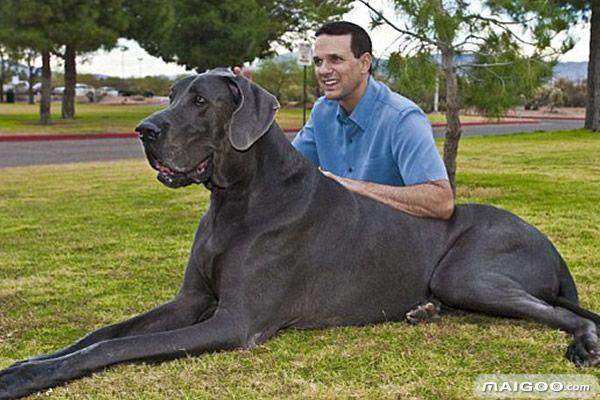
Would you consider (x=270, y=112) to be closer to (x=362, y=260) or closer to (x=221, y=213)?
(x=221, y=213)

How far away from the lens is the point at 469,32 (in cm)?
933

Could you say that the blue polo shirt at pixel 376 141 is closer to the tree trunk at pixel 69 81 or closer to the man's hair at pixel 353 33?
the man's hair at pixel 353 33

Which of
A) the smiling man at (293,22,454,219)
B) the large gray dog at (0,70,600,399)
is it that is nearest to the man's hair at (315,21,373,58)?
the smiling man at (293,22,454,219)

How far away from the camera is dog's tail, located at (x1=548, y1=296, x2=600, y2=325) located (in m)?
3.80

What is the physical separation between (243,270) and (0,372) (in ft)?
3.27

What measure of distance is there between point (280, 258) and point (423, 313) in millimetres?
777

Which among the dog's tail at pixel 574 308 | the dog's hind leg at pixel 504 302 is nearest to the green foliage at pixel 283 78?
the dog's tail at pixel 574 308

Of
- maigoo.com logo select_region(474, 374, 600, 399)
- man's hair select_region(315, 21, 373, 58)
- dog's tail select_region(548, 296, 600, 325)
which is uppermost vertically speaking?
man's hair select_region(315, 21, 373, 58)

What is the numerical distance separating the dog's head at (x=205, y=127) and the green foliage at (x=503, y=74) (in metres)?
6.31

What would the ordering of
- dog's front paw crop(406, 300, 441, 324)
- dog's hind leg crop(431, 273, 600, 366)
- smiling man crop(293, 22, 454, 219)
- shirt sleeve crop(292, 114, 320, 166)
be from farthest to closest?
1. shirt sleeve crop(292, 114, 320, 166)
2. smiling man crop(293, 22, 454, 219)
3. dog's front paw crop(406, 300, 441, 324)
4. dog's hind leg crop(431, 273, 600, 366)

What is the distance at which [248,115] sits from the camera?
135 inches

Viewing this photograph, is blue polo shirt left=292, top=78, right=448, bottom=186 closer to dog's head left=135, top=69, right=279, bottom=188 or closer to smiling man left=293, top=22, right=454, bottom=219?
smiling man left=293, top=22, right=454, bottom=219

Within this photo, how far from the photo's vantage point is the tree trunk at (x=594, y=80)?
2761 cm

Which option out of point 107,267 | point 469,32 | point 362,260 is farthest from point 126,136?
point 362,260
